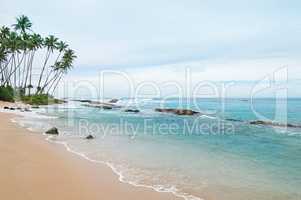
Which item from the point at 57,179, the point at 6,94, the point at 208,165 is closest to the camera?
the point at 57,179

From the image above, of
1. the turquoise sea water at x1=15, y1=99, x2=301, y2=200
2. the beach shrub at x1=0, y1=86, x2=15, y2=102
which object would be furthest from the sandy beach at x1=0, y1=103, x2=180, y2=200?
the beach shrub at x1=0, y1=86, x2=15, y2=102

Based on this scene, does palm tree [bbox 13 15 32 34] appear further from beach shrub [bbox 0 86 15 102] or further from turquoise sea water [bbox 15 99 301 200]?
turquoise sea water [bbox 15 99 301 200]

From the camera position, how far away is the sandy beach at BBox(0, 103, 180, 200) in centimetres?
720

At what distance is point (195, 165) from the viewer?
11961 mm

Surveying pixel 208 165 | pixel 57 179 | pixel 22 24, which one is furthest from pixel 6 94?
pixel 57 179

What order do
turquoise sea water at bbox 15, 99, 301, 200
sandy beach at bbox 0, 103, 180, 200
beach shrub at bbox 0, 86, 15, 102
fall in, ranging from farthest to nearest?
1. beach shrub at bbox 0, 86, 15, 102
2. turquoise sea water at bbox 15, 99, 301, 200
3. sandy beach at bbox 0, 103, 180, 200

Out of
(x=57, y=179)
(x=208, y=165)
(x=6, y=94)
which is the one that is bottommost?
(x=208, y=165)

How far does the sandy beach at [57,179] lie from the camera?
7.20 m

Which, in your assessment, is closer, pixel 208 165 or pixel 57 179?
pixel 57 179

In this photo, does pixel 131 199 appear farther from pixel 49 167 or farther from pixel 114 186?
pixel 49 167

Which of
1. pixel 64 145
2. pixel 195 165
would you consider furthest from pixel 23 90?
pixel 195 165

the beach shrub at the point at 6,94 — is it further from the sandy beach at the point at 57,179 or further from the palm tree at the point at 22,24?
the sandy beach at the point at 57,179

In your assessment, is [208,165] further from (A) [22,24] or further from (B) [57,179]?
(A) [22,24]

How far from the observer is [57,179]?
8500mm
